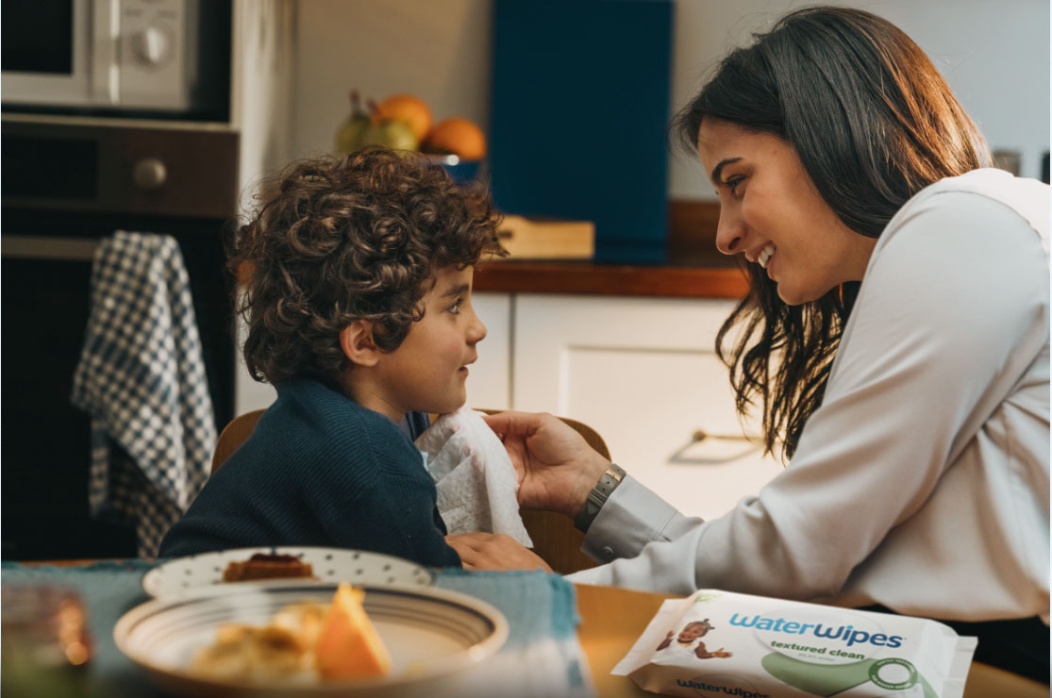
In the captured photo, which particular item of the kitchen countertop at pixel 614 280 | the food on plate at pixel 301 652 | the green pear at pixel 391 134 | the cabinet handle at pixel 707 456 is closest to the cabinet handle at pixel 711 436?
the cabinet handle at pixel 707 456

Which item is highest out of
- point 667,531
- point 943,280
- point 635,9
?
point 635,9

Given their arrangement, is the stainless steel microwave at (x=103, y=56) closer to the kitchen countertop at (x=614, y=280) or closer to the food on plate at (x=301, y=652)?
the kitchen countertop at (x=614, y=280)

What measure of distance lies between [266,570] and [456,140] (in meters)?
1.82

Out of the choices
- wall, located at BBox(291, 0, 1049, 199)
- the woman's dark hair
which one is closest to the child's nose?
the woman's dark hair

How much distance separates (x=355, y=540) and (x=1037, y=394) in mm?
592

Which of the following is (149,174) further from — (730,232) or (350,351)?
(730,232)

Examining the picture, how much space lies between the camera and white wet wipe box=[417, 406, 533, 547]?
4.09 feet

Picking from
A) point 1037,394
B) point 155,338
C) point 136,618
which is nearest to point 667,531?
point 1037,394

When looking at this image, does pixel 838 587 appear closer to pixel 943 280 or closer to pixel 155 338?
pixel 943 280

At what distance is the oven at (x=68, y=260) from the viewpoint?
2064mm

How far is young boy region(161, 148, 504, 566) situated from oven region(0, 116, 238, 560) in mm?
803

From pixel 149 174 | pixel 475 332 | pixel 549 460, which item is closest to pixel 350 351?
pixel 475 332

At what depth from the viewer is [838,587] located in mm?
891

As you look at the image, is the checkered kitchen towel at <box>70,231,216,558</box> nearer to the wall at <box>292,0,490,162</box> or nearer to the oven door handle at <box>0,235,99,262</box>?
the oven door handle at <box>0,235,99,262</box>
